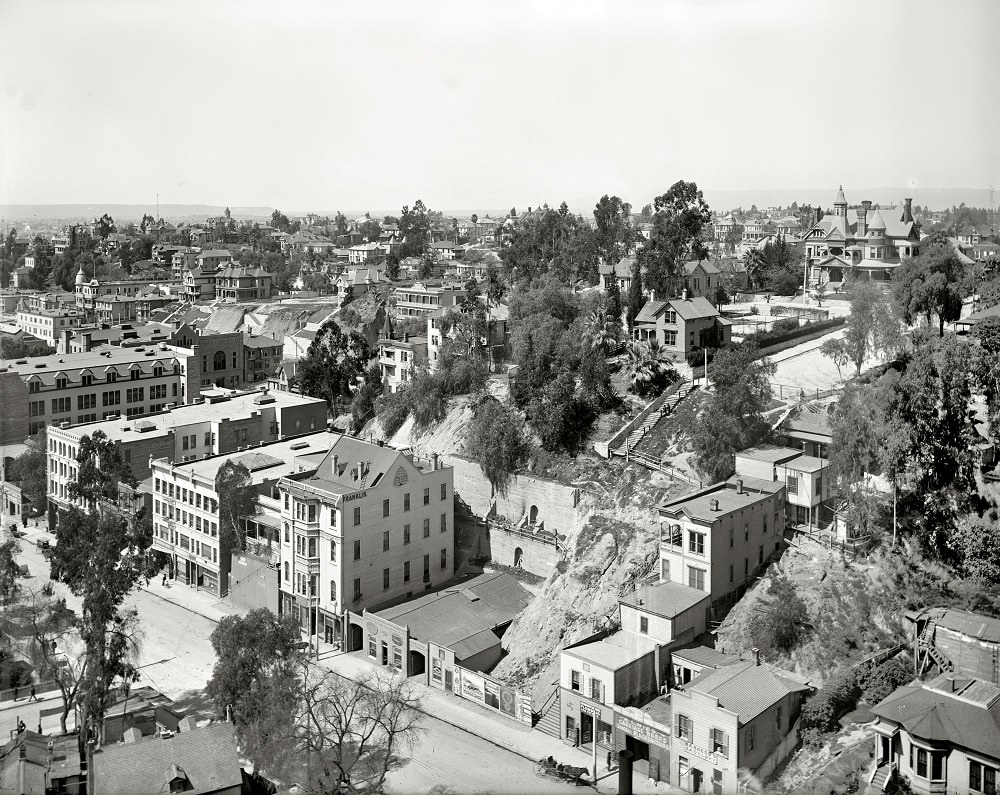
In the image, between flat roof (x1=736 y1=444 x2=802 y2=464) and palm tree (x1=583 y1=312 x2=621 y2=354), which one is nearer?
flat roof (x1=736 y1=444 x2=802 y2=464)

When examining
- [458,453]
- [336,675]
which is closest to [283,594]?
[336,675]

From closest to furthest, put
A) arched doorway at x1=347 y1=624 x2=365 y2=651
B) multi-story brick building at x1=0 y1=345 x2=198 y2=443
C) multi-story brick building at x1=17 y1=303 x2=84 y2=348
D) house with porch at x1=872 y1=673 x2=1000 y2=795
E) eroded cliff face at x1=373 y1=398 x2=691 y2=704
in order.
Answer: house with porch at x1=872 y1=673 x2=1000 y2=795 → eroded cliff face at x1=373 y1=398 x2=691 y2=704 → arched doorway at x1=347 y1=624 x2=365 y2=651 → multi-story brick building at x1=0 y1=345 x2=198 y2=443 → multi-story brick building at x1=17 y1=303 x2=84 y2=348

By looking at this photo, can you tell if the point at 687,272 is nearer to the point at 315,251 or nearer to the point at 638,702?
the point at 638,702

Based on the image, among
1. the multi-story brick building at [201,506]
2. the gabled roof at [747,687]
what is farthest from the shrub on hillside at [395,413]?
the gabled roof at [747,687]

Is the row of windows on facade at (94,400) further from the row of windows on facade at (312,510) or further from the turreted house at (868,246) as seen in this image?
the turreted house at (868,246)

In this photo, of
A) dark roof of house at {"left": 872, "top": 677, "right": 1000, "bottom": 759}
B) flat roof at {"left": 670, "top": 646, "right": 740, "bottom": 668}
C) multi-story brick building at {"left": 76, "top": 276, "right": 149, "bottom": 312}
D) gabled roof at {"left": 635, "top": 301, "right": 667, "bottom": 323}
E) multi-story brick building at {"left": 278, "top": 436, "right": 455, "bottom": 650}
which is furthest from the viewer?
multi-story brick building at {"left": 76, "top": 276, "right": 149, "bottom": 312}

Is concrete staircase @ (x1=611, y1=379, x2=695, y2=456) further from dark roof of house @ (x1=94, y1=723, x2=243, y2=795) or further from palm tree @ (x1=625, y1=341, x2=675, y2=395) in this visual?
dark roof of house @ (x1=94, y1=723, x2=243, y2=795)

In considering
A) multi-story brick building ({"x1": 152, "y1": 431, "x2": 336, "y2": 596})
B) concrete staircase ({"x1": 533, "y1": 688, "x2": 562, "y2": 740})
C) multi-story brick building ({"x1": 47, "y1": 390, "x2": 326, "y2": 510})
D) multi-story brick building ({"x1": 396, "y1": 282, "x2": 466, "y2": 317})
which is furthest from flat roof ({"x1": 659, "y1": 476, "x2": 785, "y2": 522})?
multi-story brick building ({"x1": 396, "y1": 282, "x2": 466, "y2": 317})
